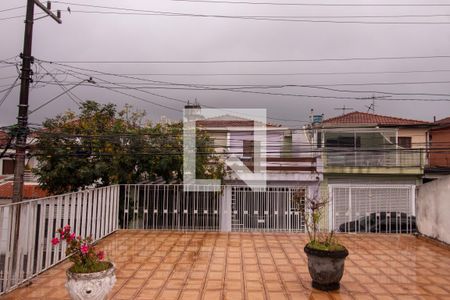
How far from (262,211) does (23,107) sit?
6.60m

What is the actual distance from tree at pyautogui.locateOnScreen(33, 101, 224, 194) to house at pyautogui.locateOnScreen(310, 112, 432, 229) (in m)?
4.66

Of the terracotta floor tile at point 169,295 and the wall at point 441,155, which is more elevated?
the wall at point 441,155

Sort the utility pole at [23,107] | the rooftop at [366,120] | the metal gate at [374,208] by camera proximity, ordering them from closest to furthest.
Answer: the utility pole at [23,107] < the metal gate at [374,208] < the rooftop at [366,120]

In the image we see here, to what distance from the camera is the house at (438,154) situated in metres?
19.8

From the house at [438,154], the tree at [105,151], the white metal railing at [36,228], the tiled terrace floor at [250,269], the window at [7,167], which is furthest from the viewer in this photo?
the window at [7,167]

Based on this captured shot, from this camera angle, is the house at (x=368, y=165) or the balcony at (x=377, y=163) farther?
the balcony at (x=377, y=163)

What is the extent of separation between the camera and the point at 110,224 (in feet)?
28.2

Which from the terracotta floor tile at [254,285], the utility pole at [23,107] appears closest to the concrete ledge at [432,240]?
the terracotta floor tile at [254,285]

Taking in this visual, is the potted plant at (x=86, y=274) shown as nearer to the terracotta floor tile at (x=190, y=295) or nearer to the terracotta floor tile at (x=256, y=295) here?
the terracotta floor tile at (x=190, y=295)

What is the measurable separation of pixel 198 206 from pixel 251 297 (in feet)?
17.6

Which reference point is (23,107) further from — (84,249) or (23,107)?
(84,249)

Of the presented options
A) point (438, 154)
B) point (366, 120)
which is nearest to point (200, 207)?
point (366, 120)

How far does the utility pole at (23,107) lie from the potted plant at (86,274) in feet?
16.8

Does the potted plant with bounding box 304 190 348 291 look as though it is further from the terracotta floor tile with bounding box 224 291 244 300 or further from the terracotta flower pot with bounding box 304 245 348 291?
the terracotta floor tile with bounding box 224 291 244 300
